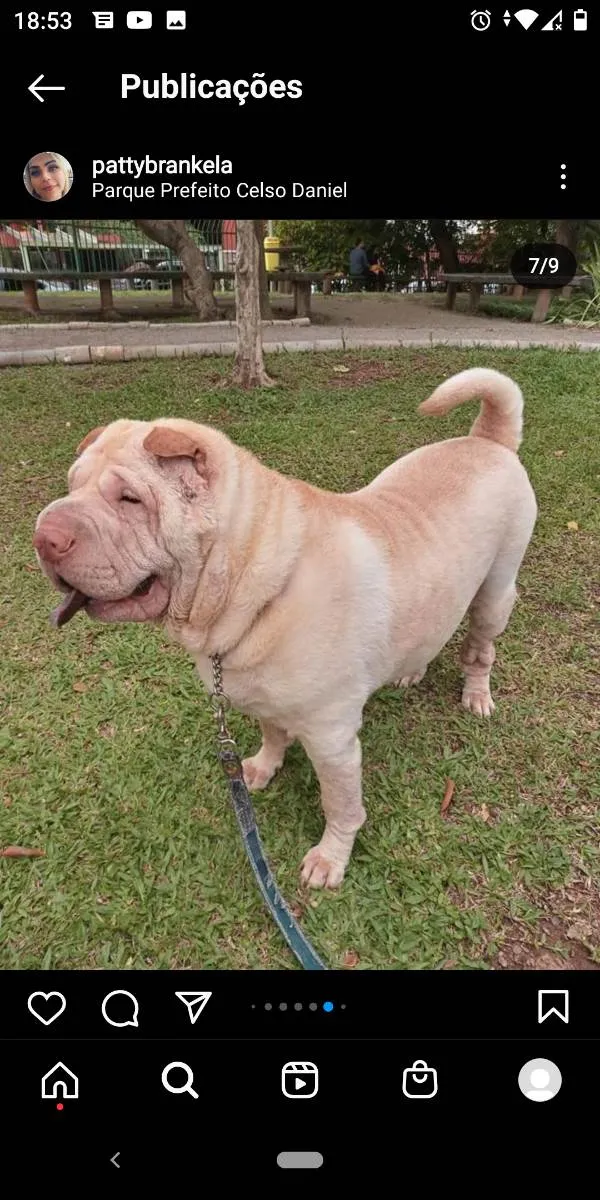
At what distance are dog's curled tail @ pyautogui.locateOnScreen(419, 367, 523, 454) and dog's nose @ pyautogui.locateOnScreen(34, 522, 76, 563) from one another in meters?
1.65

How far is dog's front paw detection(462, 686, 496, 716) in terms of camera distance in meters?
3.30

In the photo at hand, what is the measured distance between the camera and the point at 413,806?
9.21ft

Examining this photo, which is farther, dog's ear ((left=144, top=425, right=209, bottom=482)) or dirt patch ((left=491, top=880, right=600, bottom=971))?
dirt patch ((left=491, top=880, right=600, bottom=971))

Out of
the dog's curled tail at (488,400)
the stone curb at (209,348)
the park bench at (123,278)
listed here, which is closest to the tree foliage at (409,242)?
the stone curb at (209,348)
